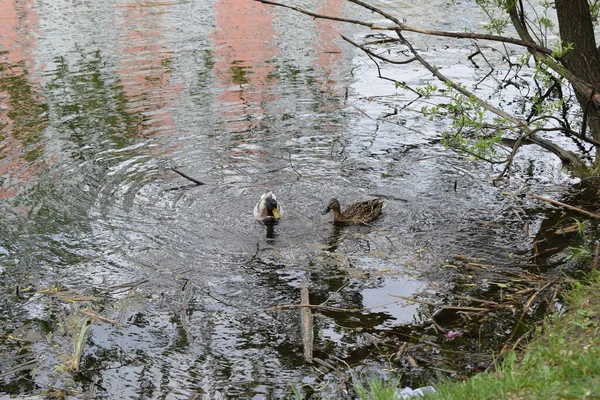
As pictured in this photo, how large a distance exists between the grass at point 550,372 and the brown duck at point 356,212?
342 centimetres

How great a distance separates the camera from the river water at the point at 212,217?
6.41 meters

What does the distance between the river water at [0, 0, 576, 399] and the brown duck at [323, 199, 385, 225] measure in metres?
0.13

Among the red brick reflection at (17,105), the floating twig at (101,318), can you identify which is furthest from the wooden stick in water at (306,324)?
the red brick reflection at (17,105)

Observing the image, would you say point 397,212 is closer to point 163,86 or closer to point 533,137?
point 533,137

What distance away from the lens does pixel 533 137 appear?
377 inches

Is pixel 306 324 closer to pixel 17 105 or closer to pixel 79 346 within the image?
pixel 79 346

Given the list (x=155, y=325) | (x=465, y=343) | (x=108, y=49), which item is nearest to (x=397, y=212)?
(x=465, y=343)

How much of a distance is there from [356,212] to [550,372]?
4.73 metres

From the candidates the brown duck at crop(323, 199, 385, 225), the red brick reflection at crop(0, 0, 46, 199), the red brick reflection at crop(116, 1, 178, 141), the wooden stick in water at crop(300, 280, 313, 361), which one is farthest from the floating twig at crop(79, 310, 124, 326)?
the red brick reflection at crop(116, 1, 178, 141)

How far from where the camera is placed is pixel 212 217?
925 cm

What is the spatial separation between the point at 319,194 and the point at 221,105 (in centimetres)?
437

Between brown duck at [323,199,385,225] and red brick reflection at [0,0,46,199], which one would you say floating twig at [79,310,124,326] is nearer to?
brown duck at [323,199,385,225]

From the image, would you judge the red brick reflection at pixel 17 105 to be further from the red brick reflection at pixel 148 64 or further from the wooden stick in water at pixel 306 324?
the wooden stick in water at pixel 306 324

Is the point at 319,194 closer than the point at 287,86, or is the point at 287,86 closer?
the point at 319,194
